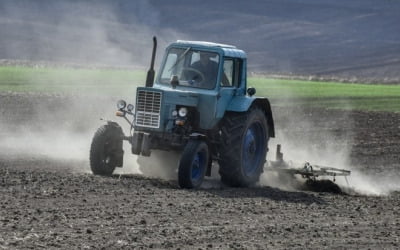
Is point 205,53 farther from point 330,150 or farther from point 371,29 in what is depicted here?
point 371,29

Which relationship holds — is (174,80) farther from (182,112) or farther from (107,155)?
(107,155)

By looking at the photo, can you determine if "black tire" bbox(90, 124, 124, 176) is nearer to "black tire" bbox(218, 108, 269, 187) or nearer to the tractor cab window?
"black tire" bbox(218, 108, 269, 187)

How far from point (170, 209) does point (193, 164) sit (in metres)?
2.88

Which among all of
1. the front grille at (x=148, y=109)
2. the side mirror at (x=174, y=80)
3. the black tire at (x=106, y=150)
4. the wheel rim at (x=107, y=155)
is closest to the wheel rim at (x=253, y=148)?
the side mirror at (x=174, y=80)

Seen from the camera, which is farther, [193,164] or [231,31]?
[231,31]

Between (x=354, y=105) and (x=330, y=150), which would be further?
(x=354, y=105)

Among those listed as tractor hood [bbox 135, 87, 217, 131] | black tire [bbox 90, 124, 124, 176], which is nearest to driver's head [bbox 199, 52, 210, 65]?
tractor hood [bbox 135, 87, 217, 131]

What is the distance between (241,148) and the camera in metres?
17.5

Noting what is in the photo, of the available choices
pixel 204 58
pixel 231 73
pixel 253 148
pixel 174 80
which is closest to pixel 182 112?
pixel 174 80

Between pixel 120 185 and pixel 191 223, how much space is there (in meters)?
3.25

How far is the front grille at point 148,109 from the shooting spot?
56.8 ft

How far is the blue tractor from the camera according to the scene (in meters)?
17.3

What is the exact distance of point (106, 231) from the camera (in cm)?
1189

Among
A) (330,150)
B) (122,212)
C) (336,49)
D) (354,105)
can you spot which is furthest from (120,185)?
(336,49)
